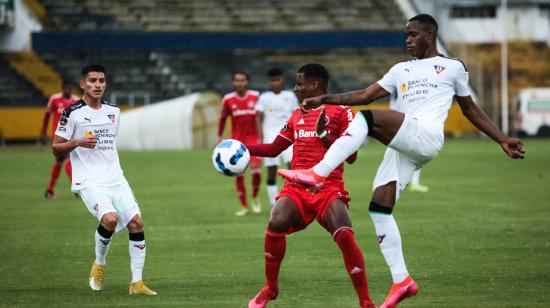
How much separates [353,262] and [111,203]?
2728mm

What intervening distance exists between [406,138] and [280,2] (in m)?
46.1

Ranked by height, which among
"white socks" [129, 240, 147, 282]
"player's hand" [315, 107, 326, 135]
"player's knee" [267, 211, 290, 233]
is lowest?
"white socks" [129, 240, 147, 282]

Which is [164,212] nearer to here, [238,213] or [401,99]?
[238,213]

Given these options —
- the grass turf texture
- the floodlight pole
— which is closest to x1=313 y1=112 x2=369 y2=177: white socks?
the grass turf texture

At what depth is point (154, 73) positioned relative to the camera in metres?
47.4

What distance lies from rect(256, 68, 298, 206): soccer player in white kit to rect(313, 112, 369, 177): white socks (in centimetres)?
983

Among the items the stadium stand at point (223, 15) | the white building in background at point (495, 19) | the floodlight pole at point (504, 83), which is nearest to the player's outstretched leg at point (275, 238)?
the floodlight pole at point (504, 83)

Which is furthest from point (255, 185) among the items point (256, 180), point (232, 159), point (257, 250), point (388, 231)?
point (388, 231)

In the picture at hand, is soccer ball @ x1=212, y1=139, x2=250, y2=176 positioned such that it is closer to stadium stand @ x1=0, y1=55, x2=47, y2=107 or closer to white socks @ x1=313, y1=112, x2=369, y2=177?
white socks @ x1=313, y1=112, x2=369, y2=177

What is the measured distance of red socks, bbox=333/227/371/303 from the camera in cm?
804

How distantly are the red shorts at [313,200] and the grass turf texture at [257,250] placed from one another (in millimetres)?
851

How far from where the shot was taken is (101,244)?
962 centimetres

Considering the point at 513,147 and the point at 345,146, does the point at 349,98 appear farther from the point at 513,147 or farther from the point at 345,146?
the point at 513,147

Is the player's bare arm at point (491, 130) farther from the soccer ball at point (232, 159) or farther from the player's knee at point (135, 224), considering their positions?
the player's knee at point (135, 224)
